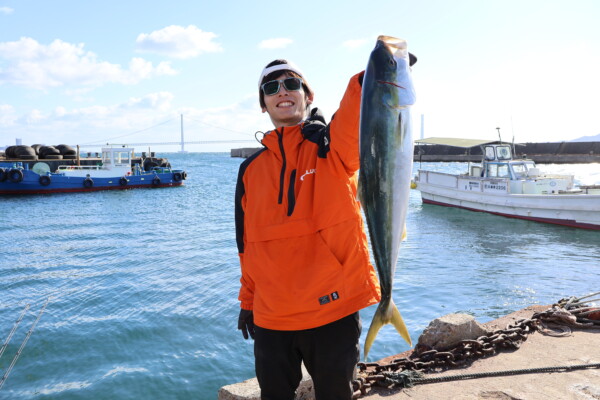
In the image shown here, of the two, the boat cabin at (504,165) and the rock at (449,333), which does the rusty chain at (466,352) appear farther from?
the boat cabin at (504,165)

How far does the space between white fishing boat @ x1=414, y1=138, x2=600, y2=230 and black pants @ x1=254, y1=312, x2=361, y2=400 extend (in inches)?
661

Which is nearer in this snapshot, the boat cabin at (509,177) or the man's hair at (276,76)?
the man's hair at (276,76)

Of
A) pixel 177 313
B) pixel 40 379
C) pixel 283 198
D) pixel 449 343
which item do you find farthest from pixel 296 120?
pixel 177 313

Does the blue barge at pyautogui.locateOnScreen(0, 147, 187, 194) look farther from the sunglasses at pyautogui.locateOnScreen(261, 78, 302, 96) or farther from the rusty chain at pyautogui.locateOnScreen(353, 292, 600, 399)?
the sunglasses at pyautogui.locateOnScreen(261, 78, 302, 96)

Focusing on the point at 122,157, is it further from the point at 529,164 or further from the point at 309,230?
the point at 309,230

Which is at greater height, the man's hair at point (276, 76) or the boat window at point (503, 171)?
the man's hair at point (276, 76)

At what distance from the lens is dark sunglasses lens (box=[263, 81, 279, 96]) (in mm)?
2289

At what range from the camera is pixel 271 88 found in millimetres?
2307

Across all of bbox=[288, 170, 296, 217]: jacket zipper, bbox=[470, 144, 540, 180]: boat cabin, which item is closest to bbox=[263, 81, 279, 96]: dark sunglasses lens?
A: bbox=[288, 170, 296, 217]: jacket zipper

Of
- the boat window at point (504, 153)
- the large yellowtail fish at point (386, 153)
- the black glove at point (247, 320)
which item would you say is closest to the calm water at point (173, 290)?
the boat window at point (504, 153)

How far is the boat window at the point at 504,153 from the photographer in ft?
61.8

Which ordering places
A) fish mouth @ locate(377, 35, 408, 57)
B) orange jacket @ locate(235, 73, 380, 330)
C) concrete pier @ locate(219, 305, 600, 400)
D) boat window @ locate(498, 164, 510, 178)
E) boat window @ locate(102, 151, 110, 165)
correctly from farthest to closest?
boat window @ locate(102, 151, 110, 165) → boat window @ locate(498, 164, 510, 178) → concrete pier @ locate(219, 305, 600, 400) → orange jacket @ locate(235, 73, 380, 330) → fish mouth @ locate(377, 35, 408, 57)

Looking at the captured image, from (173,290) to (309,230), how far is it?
7590 mm

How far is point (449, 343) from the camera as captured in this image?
414 cm
